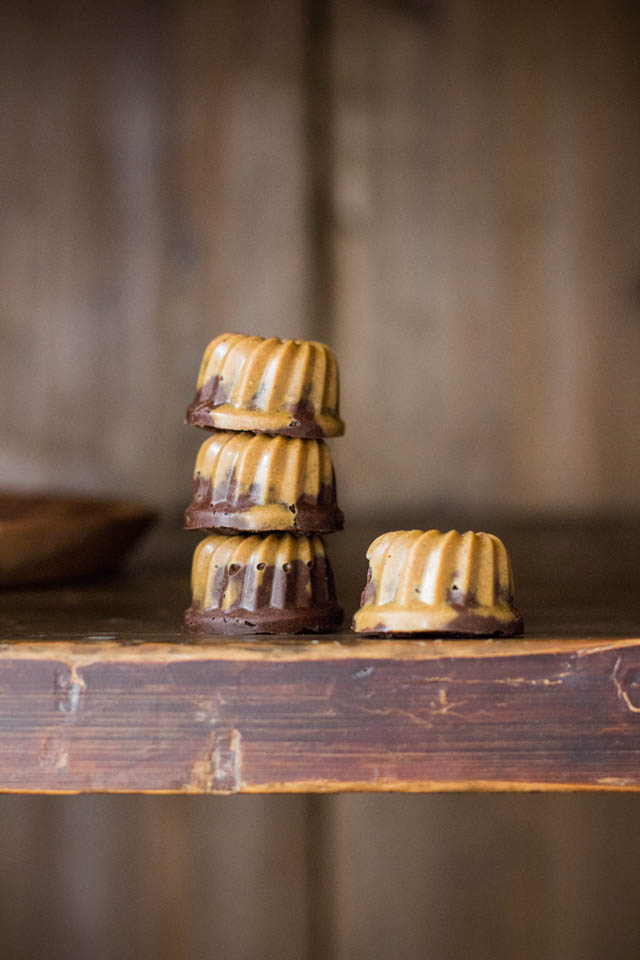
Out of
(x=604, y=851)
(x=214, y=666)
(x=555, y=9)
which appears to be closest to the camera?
(x=214, y=666)

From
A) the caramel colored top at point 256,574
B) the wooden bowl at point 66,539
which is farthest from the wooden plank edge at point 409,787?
the wooden bowl at point 66,539

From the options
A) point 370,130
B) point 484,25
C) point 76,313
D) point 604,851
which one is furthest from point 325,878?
point 484,25

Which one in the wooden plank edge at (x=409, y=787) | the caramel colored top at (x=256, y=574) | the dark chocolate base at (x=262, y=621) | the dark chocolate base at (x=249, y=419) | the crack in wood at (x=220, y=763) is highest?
the dark chocolate base at (x=249, y=419)

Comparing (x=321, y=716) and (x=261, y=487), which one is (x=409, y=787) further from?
(x=261, y=487)

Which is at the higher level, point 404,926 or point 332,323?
point 332,323

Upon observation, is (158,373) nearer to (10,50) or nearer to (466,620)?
(10,50)

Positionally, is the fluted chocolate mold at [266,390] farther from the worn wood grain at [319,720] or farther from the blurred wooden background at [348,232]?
the blurred wooden background at [348,232]

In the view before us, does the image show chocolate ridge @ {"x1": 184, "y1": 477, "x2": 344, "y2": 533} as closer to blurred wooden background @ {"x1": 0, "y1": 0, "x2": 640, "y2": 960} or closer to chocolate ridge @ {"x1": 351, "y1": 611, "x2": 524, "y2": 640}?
chocolate ridge @ {"x1": 351, "y1": 611, "x2": 524, "y2": 640}
